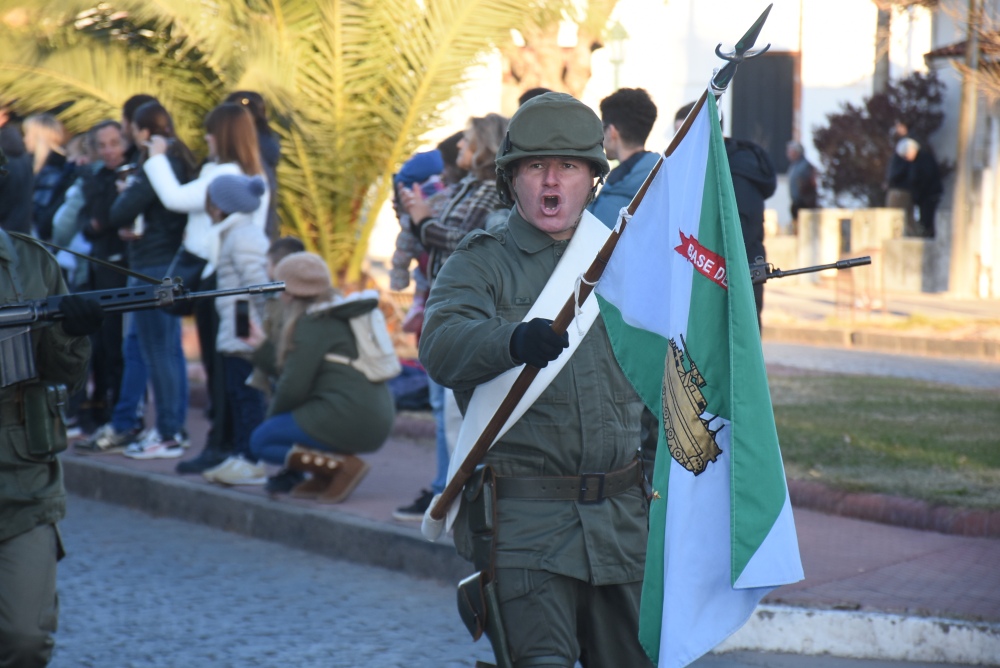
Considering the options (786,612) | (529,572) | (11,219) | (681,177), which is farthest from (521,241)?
(11,219)

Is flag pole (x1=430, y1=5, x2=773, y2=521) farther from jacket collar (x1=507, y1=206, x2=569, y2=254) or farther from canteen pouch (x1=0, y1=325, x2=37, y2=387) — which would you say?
canteen pouch (x1=0, y1=325, x2=37, y2=387)

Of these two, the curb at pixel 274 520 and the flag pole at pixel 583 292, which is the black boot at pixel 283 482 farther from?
the flag pole at pixel 583 292

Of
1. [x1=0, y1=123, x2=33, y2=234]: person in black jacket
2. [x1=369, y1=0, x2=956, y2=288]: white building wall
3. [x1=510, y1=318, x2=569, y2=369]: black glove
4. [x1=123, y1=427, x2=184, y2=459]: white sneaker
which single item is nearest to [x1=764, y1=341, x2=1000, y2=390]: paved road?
[x1=123, y1=427, x2=184, y2=459]: white sneaker

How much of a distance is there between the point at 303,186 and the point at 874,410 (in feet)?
17.7

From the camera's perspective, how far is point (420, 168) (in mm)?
7605

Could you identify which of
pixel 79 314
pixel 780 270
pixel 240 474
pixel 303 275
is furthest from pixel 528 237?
pixel 240 474

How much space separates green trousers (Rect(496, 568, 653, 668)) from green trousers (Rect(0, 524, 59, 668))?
1348 millimetres

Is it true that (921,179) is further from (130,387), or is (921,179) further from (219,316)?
(219,316)

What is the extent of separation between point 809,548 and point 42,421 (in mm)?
3763

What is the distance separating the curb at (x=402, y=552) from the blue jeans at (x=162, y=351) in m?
0.52

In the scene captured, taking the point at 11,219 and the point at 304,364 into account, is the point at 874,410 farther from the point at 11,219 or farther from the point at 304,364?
the point at 11,219

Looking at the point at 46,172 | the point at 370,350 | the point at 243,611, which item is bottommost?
the point at 243,611

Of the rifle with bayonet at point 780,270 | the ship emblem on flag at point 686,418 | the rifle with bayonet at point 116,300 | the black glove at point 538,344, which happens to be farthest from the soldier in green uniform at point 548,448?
the rifle with bayonet at point 116,300

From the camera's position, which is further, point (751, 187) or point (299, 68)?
point (299, 68)
